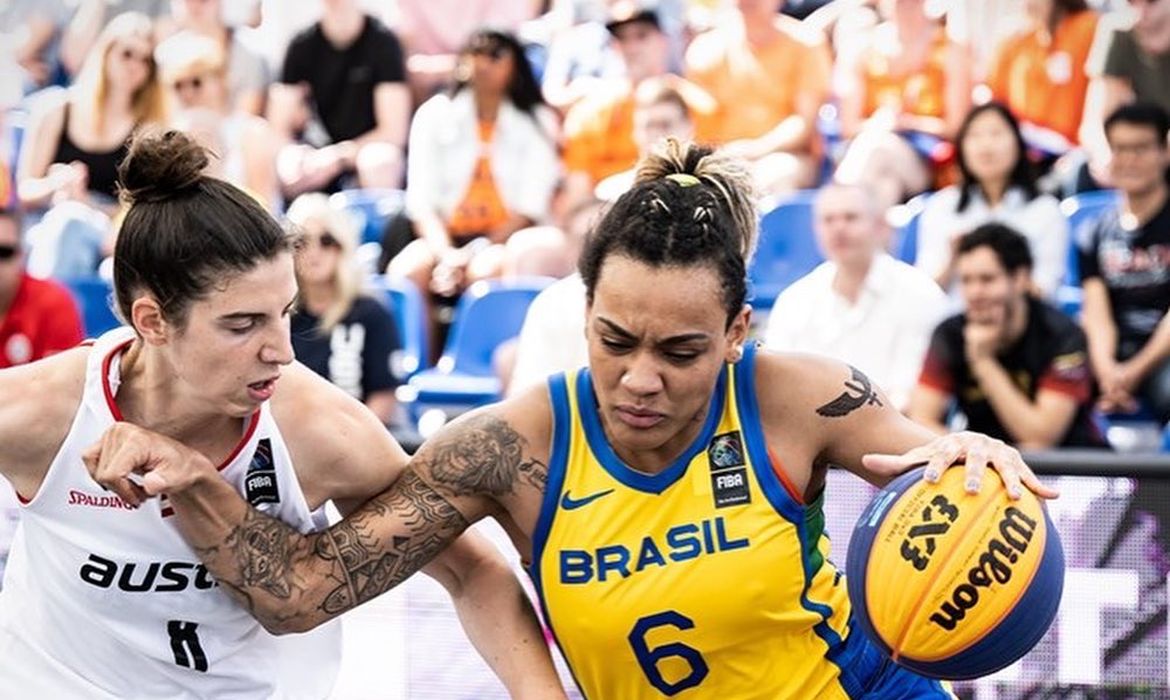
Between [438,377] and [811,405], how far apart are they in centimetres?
461

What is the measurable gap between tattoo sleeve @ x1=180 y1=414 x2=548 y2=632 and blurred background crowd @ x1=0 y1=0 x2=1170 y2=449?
316 centimetres

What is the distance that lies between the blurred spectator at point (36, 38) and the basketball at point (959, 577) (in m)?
7.74

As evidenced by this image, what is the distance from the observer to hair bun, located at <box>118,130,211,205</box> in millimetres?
3660

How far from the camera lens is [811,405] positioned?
374cm

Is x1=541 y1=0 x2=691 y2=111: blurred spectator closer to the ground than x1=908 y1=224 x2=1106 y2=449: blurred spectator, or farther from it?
farther from it

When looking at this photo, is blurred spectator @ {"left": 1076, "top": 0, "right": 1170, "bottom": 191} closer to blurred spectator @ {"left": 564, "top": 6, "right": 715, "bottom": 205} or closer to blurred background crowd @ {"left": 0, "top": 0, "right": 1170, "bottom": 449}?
blurred background crowd @ {"left": 0, "top": 0, "right": 1170, "bottom": 449}

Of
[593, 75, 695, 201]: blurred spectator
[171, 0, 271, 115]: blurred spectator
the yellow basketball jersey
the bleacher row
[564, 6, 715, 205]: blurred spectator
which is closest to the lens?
the yellow basketball jersey

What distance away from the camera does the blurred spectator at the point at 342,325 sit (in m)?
7.70

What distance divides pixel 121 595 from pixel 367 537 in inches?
19.5

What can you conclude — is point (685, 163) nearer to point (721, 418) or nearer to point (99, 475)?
point (721, 418)

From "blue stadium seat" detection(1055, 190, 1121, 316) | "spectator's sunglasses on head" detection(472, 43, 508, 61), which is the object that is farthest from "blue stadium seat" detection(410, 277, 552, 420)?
"blue stadium seat" detection(1055, 190, 1121, 316)

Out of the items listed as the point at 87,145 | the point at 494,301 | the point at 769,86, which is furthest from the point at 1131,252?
the point at 87,145

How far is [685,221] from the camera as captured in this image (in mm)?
3557

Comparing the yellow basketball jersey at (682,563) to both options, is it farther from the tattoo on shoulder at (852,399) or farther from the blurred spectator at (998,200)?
the blurred spectator at (998,200)
